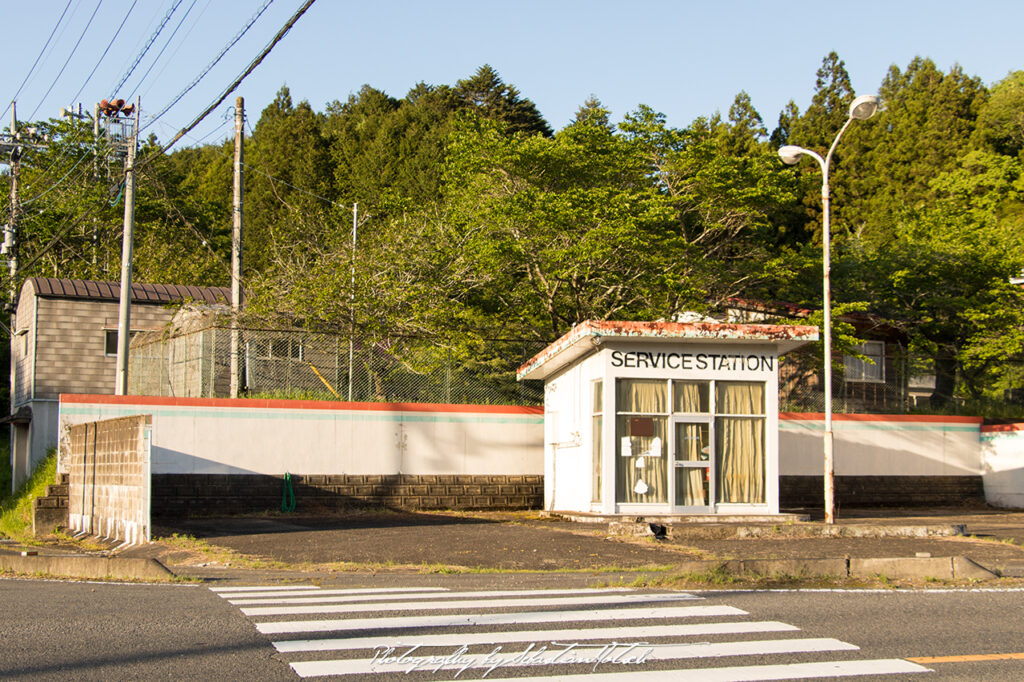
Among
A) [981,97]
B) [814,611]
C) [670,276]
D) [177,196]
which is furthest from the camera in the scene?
[981,97]

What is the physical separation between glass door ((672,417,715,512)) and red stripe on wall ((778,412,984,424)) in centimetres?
619

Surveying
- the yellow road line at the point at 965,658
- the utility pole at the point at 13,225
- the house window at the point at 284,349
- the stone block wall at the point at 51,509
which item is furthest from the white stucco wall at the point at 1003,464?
the utility pole at the point at 13,225

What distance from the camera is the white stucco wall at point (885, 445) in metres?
23.5

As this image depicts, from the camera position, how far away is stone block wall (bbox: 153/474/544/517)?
19.4m

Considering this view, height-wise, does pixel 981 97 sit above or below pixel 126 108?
above

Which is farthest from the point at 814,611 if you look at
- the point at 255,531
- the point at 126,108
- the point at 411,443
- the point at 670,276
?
the point at 126,108

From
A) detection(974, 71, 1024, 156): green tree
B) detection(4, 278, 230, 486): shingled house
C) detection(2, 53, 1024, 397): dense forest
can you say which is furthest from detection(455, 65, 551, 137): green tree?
detection(4, 278, 230, 486): shingled house

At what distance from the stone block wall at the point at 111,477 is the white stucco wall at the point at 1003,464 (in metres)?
20.4

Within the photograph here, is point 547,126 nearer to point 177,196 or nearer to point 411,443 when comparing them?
point 177,196

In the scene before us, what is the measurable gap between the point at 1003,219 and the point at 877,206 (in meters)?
7.90

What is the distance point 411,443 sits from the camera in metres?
21.1

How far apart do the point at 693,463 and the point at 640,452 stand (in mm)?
996

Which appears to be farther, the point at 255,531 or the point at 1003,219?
the point at 1003,219

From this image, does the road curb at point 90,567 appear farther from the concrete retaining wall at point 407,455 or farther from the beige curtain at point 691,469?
the beige curtain at point 691,469
